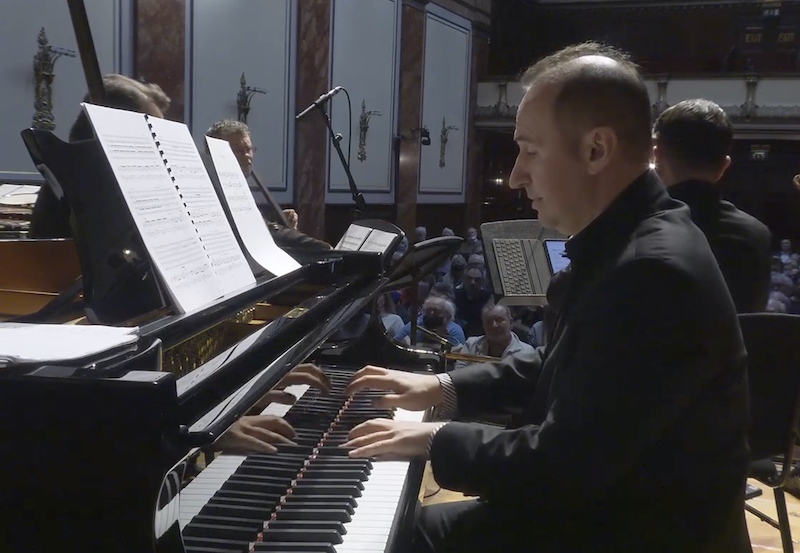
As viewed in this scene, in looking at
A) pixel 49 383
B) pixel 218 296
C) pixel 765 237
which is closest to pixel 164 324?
pixel 218 296

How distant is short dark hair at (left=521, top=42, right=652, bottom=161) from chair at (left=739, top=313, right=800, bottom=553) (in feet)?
3.82

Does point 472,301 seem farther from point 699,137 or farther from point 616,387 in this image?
point 616,387

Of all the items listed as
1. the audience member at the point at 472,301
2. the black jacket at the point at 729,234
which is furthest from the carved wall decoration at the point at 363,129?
the black jacket at the point at 729,234

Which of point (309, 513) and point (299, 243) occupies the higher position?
point (299, 243)

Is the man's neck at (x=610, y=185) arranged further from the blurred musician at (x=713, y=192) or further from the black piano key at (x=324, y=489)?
the blurred musician at (x=713, y=192)

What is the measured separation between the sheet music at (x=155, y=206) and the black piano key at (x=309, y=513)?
1.30ft

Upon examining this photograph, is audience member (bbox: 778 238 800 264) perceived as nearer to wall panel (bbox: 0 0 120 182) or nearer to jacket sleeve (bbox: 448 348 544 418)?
wall panel (bbox: 0 0 120 182)

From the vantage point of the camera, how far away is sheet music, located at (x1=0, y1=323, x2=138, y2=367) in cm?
100

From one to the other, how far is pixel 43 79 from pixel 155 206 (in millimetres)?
4551

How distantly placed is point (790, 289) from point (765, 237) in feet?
23.2

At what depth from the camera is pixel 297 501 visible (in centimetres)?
132

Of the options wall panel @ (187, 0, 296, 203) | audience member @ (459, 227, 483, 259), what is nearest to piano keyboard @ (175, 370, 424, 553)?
wall panel @ (187, 0, 296, 203)

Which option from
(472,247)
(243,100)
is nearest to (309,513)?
(243,100)

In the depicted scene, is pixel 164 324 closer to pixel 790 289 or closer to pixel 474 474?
pixel 474 474
